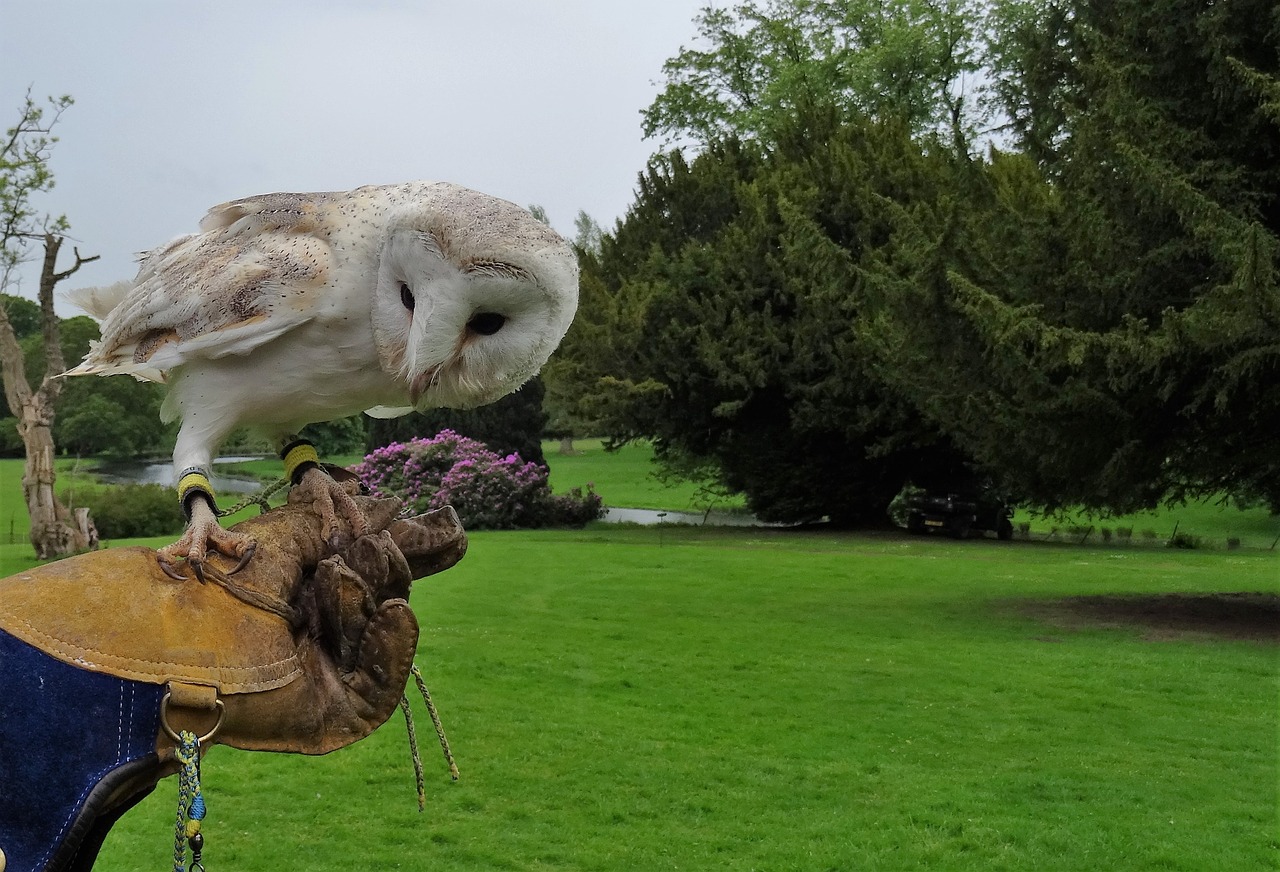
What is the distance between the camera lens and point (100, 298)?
11.7ft

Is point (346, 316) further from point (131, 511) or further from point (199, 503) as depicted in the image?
point (131, 511)

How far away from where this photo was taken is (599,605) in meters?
12.1

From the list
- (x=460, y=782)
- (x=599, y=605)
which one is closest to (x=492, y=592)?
(x=599, y=605)

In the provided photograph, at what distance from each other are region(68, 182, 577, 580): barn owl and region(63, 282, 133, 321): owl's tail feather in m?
0.41

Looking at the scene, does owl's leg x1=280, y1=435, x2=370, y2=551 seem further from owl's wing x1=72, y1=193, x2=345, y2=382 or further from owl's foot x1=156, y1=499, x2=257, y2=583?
owl's wing x1=72, y1=193, x2=345, y2=382

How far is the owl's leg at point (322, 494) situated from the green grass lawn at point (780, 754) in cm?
337

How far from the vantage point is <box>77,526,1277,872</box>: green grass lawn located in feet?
19.6

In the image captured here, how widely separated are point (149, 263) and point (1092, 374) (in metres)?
9.00

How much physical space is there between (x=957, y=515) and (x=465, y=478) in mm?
8997

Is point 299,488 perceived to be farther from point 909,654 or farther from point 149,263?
point 909,654

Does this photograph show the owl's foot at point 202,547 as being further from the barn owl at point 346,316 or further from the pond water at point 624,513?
the pond water at point 624,513

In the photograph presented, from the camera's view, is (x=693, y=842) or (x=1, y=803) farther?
(x=693, y=842)

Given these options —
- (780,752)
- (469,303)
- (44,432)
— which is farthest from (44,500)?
(469,303)

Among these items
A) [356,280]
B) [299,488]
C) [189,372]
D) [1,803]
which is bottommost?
[1,803]
